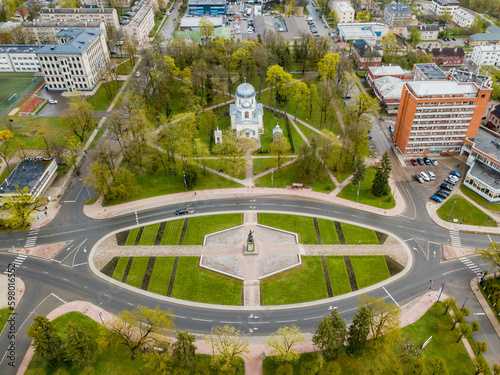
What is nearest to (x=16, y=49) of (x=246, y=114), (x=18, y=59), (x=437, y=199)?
(x=18, y=59)

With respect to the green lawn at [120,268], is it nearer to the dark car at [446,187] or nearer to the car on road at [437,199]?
the car on road at [437,199]

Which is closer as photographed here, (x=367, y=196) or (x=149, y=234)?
(x=149, y=234)

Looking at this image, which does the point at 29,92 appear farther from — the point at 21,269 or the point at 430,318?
the point at 430,318

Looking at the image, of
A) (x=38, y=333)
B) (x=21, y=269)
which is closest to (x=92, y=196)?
(x=21, y=269)

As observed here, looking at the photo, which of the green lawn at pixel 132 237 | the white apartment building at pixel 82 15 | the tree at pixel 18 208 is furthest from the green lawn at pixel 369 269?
the white apartment building at pixel 82 15

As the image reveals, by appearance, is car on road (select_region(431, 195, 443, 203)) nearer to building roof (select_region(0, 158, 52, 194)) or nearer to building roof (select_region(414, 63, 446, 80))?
building roof (select_region(414, 63, 446, 80))

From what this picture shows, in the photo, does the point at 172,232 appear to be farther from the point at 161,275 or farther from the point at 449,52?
the point at 449,52
